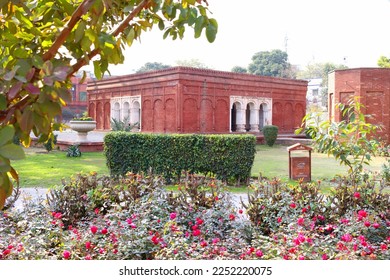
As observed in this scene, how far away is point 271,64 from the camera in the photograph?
22.1m

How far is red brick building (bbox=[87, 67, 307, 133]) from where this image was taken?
15359 millimetres

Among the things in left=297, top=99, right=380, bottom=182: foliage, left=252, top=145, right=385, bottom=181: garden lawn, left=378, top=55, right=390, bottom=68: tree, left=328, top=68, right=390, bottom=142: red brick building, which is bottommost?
left=252, top=145, right=385, bottom=181: garden lawn

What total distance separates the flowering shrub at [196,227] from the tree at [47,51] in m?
1.25

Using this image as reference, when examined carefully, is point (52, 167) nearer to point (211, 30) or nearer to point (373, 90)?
point (211, 30)

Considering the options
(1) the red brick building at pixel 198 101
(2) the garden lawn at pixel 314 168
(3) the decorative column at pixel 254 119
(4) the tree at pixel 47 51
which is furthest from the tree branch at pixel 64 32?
(3) the decorative column at pixel 254 119

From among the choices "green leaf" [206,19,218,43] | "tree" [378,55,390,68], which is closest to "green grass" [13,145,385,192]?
"green leaf" [206,19,218,43]

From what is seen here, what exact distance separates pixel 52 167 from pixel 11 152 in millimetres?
7571

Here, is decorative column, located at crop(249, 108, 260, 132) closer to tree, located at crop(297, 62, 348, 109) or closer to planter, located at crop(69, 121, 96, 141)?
planter, located at crop(69, 121, 96, 141)

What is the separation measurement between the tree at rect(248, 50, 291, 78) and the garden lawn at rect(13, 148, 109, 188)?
561 inches

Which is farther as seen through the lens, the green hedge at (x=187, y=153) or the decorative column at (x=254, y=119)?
the decorative column at (x=254, y=119)

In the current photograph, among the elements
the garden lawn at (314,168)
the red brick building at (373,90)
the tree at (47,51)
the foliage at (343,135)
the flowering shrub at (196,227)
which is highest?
the red brick building at (373,90)

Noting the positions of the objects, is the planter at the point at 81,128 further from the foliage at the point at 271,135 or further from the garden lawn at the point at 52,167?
the foliage at the point at 271,135

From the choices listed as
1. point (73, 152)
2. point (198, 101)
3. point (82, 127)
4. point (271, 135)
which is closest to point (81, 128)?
point (82, 127)

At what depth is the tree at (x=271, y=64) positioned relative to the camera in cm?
2219
